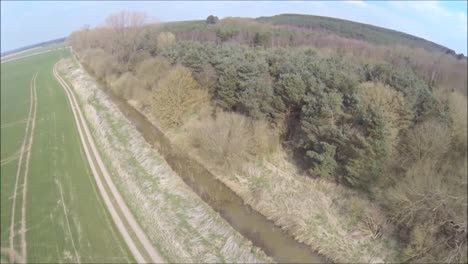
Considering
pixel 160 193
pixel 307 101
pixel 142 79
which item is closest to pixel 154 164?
pixel 160 193

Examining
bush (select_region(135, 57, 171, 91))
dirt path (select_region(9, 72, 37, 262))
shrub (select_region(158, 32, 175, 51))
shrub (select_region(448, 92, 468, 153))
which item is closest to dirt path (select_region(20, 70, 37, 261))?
dirt path (select_region(9, 72, 37, 262))

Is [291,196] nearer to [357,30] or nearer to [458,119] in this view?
[458,119]

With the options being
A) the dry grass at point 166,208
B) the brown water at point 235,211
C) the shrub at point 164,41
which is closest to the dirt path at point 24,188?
the dry grass at point 166,208

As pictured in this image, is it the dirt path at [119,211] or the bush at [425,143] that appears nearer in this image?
the bush at [425,143]

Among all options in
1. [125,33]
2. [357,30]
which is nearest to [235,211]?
[357,30]

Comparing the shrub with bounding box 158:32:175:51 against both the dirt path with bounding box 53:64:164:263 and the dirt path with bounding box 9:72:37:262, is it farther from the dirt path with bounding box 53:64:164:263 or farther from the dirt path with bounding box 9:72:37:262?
the dirt path with bounding box 9:72:37:262

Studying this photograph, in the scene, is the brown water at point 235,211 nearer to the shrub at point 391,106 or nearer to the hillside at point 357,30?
the shrub at point 391,106
